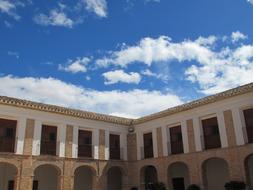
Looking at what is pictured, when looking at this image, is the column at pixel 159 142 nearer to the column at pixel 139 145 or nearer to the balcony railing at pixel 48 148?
the column at pixel 139 145

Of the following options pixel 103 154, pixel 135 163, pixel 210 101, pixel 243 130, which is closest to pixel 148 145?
pixel 135 163

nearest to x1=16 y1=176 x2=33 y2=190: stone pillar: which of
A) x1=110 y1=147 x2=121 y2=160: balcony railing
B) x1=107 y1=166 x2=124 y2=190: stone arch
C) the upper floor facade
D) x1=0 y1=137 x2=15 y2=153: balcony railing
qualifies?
the upper floor facade

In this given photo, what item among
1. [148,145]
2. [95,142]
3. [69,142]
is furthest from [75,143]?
[148,145]

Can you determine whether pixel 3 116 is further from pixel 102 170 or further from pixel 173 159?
pixel 173 159

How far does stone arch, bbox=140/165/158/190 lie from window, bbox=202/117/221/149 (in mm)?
5320

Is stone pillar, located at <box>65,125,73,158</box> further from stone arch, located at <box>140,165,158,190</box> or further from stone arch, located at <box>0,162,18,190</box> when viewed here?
stone arch, located at <box>140,165,158,190</box>

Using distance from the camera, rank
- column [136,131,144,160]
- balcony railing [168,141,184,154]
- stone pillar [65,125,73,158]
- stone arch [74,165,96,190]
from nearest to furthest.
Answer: stone pillar [65,125,73,158]
balcony railing [168,141,184,154]
stone arch [74,165,96,190]
column [136,131,144,160]

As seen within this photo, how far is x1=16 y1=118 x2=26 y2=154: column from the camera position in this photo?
1694 cm

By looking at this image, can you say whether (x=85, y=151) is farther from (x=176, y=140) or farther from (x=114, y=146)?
(x=176, y=140)

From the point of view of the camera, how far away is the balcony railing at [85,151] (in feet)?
64.1

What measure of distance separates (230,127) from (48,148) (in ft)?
33.5

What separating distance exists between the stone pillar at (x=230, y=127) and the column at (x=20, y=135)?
36.2 feet

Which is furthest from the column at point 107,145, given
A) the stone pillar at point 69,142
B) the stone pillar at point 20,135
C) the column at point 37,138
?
the stone pillar at point 20,135

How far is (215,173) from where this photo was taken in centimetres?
1867
